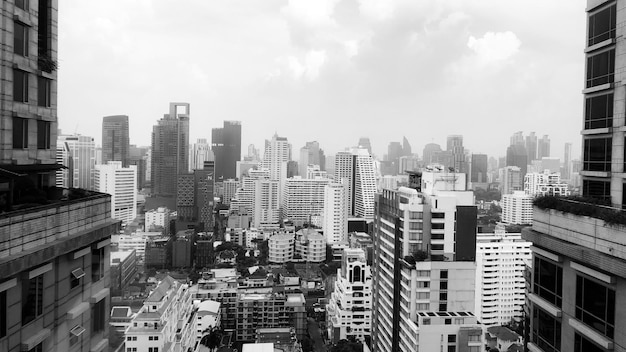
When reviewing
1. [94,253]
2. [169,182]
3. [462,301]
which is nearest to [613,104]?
[94,253]

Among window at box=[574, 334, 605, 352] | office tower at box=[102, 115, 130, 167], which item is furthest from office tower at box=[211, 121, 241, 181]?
window at box=[574, 334, 605, 352]

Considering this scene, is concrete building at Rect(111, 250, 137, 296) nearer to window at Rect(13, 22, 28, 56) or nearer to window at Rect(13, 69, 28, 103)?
window at Rect(13, 69, 28, 103)

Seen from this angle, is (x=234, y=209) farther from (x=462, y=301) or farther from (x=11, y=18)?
(x=11, y=18)

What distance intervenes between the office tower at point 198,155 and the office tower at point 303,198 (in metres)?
9.96

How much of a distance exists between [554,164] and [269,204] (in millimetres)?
20144

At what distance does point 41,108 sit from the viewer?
11.2ft

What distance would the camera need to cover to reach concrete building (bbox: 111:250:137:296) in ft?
50.2

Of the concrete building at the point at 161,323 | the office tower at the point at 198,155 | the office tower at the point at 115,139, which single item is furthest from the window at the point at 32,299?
the office tower at the point at 198,155

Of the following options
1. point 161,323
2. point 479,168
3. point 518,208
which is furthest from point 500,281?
point 479,168

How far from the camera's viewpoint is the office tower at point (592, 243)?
10.1 ft

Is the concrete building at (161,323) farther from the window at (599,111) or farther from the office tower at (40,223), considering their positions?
the window at (599,111)

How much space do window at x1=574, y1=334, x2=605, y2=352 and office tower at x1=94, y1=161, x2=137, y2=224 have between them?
28364mm

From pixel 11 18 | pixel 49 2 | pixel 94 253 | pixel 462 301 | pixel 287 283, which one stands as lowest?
pixel 287 283

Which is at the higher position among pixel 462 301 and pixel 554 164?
pixel 554 164
